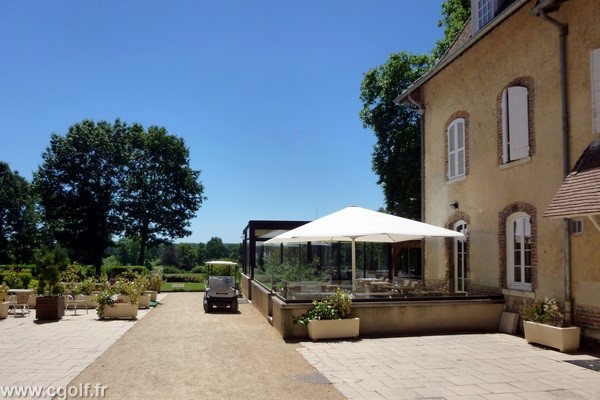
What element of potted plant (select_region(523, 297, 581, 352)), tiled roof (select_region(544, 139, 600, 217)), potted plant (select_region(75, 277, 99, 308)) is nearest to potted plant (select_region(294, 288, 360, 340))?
potted plant (select_region(523, 297, 581, 352))

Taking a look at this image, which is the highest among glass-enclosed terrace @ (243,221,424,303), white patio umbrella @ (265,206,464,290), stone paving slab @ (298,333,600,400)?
white patio umbrella @ (265,206,464,290)

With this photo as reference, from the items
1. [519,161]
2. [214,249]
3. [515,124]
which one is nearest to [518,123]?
[515,124]

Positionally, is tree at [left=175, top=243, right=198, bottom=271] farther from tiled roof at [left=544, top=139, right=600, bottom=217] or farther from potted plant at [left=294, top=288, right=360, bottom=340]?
tiled roof at [left=544, top=139, right=600, bottom=217]

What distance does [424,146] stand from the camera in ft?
55.4

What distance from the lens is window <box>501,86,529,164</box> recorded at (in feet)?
38.2

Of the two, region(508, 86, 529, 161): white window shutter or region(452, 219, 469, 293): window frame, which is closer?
region(508, 86, 529, 161): white window shutter

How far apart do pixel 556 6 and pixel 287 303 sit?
8.35 m

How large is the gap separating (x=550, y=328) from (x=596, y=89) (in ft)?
14.9

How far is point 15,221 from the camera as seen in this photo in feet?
144

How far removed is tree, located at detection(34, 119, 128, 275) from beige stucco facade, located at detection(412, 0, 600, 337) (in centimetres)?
3012

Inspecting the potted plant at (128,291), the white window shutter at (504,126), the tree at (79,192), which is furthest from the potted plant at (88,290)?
the tree at (79,192)

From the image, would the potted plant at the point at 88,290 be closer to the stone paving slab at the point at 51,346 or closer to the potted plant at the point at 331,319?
the stone paving slab at the point at 51,346

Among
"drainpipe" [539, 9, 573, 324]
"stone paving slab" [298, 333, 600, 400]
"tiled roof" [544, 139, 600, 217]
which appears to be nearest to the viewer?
"stone paving slab" [298, 333, 600, 400]

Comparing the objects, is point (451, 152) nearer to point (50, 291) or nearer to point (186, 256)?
point (50, 291)
